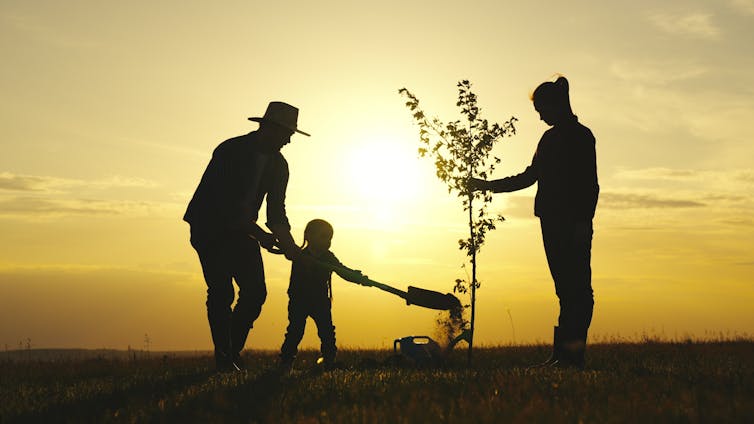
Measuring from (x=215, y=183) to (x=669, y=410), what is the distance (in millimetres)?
6155

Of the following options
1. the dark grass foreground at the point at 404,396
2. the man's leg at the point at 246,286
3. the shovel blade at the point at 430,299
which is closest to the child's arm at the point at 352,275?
the shovel blade at the point at 430,299

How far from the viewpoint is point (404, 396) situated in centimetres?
748

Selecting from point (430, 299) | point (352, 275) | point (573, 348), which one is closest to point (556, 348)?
point (573, 348)

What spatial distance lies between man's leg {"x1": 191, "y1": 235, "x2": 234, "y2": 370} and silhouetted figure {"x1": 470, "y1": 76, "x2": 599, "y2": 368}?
4.27 meters

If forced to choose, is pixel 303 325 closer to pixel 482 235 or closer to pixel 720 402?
pixel 482 235

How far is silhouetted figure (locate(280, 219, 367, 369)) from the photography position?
11047 mm

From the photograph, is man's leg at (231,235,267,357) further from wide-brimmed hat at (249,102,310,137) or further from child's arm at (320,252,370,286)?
wide-brimmed hat at (249,102,310,137)

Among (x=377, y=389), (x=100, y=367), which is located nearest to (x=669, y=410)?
(x=377, y=389)

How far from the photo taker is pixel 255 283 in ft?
33.8

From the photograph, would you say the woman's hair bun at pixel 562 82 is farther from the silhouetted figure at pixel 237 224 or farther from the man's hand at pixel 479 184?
the silhouetted figure at pixel 237 224

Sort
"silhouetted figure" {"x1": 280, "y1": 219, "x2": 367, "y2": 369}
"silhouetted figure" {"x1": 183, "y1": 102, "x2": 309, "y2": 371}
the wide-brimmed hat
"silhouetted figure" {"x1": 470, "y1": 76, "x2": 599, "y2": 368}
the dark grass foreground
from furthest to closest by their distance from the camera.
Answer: "silhouetted figure" {"x1": 280, "y1": 219, "x2": 367, "y2": 369} → "silhouetted figure" {"x1": 470, "y1": 76, "x2": 599, "y2": 368} → the wide-brimmed hat → "silhouetted figure" {"x1": 183, "y1": 102, "x2": 309, "y2": 371} → the dark grass foreground

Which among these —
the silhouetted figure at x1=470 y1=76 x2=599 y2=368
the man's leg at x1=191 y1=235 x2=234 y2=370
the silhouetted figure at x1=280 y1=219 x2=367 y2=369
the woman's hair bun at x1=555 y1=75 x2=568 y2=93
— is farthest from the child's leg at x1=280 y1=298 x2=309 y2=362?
the woman's hair bun at x1=555 y1=75 x2=568 y2=93

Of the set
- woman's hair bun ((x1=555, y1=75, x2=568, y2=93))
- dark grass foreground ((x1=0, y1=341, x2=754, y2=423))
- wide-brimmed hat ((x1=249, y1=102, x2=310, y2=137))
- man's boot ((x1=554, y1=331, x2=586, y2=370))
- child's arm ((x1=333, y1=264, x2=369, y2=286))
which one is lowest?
dark grass foreground ((x1=0, y1=341, x2=754, y2=423))

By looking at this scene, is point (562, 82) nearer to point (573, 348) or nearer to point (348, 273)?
point (573, 348)
